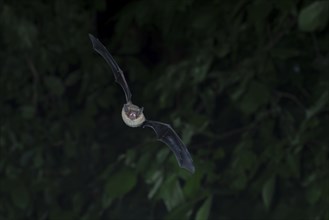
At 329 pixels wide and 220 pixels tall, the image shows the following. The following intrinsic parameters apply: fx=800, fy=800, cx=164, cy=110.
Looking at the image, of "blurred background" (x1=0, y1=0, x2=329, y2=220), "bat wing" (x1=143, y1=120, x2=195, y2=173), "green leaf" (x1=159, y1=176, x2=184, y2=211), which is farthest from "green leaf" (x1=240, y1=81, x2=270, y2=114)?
"bat wing" (x1=143, y1=120, x2=195, y2=173)

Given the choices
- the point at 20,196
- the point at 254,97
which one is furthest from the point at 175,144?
the point at 20,196

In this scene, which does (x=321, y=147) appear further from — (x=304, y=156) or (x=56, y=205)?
(x=56, y=205)

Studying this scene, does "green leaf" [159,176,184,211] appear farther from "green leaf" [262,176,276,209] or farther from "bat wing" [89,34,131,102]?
"bat wing" [89,34,131,102]

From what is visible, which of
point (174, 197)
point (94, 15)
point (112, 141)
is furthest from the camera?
point (112, 141)

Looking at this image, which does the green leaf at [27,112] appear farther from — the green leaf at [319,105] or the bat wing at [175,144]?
the bat wing at [175,144]

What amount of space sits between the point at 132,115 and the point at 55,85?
175 centimetres

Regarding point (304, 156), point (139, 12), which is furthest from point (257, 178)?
point (139, 12)

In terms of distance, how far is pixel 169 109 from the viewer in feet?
7.28

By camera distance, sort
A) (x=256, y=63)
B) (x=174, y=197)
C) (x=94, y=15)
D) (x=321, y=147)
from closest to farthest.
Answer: (x=174, y=197), (x=321, y=147), (x=256, y=63), (x=94, y=15)

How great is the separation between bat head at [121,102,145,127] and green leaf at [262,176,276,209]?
3.42ft

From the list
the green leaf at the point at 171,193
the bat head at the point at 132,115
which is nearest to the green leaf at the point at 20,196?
the green leaf at the point at 171,193

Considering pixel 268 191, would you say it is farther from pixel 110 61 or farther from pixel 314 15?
pixel 110 61

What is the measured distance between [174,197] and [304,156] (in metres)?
0.45

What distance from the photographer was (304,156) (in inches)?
75.3
